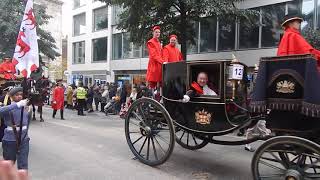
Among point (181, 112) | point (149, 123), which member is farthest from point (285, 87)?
point (149, 123)

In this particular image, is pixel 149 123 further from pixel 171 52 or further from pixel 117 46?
pixel 117 46

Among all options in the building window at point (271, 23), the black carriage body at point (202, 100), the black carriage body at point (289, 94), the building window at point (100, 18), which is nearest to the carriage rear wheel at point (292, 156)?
the black carriage body at point (289, 94)

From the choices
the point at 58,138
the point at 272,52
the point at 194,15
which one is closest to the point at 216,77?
the point at 58,138

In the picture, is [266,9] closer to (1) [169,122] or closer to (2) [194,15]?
(2) [194,15]

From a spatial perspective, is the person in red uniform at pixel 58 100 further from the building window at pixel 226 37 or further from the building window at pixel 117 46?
the building window at pixel 117 46

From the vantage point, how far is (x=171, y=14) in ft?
58.2

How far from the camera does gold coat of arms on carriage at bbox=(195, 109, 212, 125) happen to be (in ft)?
22.4

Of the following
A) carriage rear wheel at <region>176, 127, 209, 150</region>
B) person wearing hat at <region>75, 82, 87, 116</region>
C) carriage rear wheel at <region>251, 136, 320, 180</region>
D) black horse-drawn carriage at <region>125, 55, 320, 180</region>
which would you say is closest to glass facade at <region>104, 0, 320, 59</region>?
person wearing hat at <region>75, 82, 87, 116</region>

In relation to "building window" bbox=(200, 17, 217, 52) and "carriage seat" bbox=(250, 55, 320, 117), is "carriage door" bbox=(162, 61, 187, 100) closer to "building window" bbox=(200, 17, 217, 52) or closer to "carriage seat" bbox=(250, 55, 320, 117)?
"carriage seat" bbox=(250, 55, 320, 117)

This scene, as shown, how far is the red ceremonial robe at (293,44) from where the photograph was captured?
580 centimetres

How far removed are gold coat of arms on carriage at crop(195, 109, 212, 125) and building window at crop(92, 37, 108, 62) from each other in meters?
29.6

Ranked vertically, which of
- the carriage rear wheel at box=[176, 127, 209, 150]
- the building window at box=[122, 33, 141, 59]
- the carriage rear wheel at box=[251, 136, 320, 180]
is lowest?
the carriage rear wheel at box=[176, 127, 209, 150]

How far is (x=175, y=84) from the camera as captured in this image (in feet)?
24.8

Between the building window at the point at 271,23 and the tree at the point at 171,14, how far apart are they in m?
3.12
